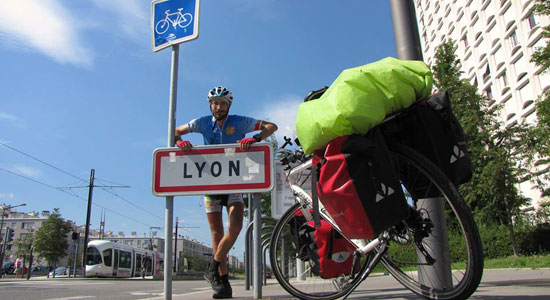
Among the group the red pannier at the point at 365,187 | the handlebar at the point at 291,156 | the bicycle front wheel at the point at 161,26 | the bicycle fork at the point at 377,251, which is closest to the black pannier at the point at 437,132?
the red pannier at the point at 365,187

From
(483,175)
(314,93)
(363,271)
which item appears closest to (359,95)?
(314,93)

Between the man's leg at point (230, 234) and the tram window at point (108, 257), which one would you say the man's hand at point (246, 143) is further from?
the tram window at point (108, 257)

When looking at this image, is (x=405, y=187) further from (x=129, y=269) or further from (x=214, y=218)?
(x=129, y=269)

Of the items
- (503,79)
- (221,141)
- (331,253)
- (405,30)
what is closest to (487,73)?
A: (503,79)

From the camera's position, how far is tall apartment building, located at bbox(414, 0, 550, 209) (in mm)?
32281

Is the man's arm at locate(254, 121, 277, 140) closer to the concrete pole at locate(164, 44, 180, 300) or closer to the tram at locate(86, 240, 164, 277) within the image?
the concrete pole at locate(164, 44, 180, 300)

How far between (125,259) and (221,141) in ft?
109

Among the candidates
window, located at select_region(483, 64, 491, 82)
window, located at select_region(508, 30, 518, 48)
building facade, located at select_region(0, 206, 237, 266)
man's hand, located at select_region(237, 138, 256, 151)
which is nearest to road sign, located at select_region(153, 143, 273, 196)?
man's hand, located at select_region(237, 138, 256, 151)

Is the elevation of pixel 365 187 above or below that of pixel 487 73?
below

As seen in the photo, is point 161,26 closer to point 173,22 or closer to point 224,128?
point 173,22

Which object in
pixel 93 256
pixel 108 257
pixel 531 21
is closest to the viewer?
pixel 93 256

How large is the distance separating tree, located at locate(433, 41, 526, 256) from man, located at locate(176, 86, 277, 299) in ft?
66.6

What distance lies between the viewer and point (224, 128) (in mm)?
4148

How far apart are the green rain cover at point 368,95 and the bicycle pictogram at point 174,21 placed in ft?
6.74
